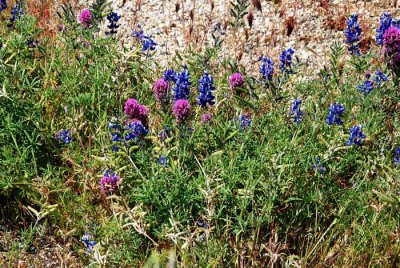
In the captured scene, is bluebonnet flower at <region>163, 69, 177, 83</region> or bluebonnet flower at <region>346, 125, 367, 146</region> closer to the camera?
bluebonnet flower at <region>346, 125, 367, 146</region>

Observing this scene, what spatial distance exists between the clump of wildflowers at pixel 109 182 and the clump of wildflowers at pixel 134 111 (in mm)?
318

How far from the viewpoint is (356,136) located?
3.10 meters

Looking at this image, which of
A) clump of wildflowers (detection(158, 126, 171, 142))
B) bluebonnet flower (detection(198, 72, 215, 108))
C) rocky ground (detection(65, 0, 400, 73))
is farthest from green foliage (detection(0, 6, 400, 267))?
A: rocky ground (detection(65, 0, 400, 73))

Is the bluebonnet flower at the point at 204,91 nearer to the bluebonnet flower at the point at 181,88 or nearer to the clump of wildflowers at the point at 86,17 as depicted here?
the bluebonnet flower at the point at 181,88

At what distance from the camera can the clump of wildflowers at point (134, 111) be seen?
3031 millimetres

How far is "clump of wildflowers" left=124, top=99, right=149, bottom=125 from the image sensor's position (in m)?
3.03

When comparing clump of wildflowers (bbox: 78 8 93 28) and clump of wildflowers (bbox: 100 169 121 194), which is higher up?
clump of wildflowers (bbox: 78 8 93 28)

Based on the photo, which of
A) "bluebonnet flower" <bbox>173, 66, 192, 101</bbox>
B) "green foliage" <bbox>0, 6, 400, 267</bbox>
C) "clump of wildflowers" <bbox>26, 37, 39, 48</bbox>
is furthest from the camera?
"clump of wildflowers" <bbox>26, 37, 39, 48</bbox>

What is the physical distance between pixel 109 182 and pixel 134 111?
389 mm

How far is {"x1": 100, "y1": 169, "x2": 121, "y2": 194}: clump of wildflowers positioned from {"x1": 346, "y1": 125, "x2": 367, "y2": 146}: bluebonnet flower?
4.06 feet

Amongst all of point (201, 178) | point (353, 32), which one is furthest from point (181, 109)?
point (353, 32)

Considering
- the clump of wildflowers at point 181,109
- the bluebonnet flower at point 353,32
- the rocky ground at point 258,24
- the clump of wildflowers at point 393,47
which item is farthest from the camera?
the rocky ground at point 258,24

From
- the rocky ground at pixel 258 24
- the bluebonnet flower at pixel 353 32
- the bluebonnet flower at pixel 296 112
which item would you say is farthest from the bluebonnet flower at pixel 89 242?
the rocky ground at pixel 258 24

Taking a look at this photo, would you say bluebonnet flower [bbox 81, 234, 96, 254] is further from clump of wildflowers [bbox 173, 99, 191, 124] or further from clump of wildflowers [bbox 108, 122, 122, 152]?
clump of wildflowers [bbox 173, 99, 191, 124]
